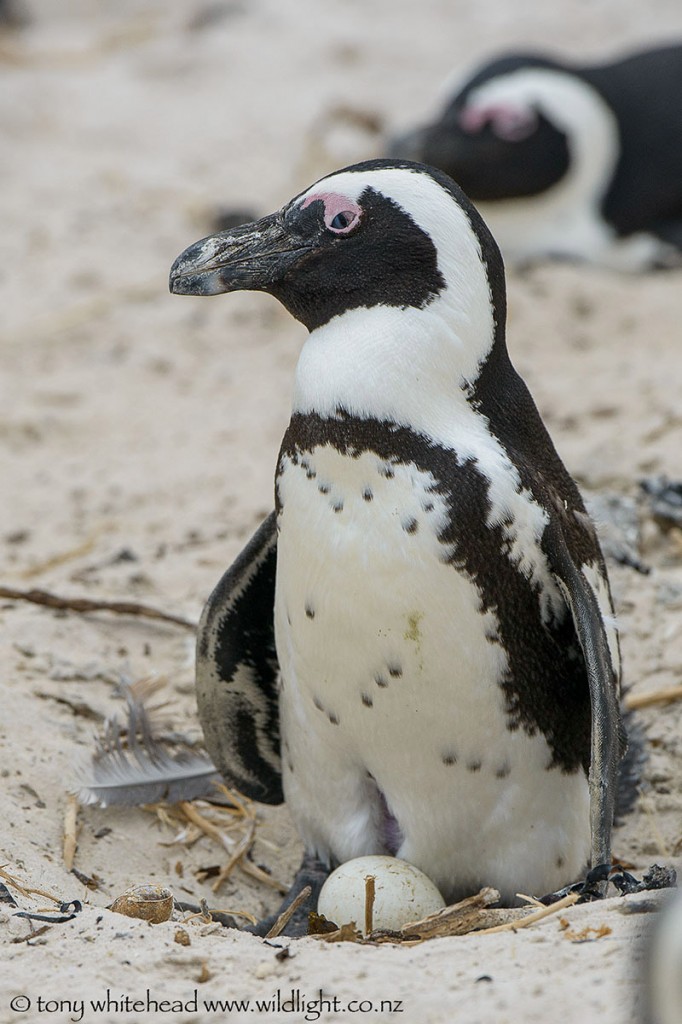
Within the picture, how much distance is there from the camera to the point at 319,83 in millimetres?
8406

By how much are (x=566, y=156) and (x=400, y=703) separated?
14.8ft

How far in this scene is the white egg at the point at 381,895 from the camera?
98.0 inches

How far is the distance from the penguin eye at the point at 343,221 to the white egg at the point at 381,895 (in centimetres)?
108

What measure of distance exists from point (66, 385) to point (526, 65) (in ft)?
8.80

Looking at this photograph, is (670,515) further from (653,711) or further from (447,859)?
(447,859)

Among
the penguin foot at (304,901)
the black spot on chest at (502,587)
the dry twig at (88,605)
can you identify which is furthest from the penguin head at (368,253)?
the dry twig at (88,605)

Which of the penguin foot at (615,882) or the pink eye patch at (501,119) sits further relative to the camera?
the pink eye patch at (501,119)

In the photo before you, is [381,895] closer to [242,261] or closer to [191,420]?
[242,261]

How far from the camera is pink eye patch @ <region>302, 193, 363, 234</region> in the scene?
2434 mm

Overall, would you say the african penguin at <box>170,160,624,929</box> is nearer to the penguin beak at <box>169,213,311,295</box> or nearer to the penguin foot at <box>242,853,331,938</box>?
the penguin beak at <box>169,213,311,295</box>

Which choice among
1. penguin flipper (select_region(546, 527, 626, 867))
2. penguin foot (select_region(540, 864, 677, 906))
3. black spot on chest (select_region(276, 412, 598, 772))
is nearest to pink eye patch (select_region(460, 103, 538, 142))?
black spot on chest (select_region(276, 412, 598, 772))

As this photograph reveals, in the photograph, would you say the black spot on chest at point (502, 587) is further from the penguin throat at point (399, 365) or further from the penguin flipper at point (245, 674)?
the penguin flipper at point (245, 674)

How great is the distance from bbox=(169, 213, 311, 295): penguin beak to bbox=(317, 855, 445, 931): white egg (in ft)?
3.31

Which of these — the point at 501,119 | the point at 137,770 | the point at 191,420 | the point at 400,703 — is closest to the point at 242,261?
the point at 400,703
